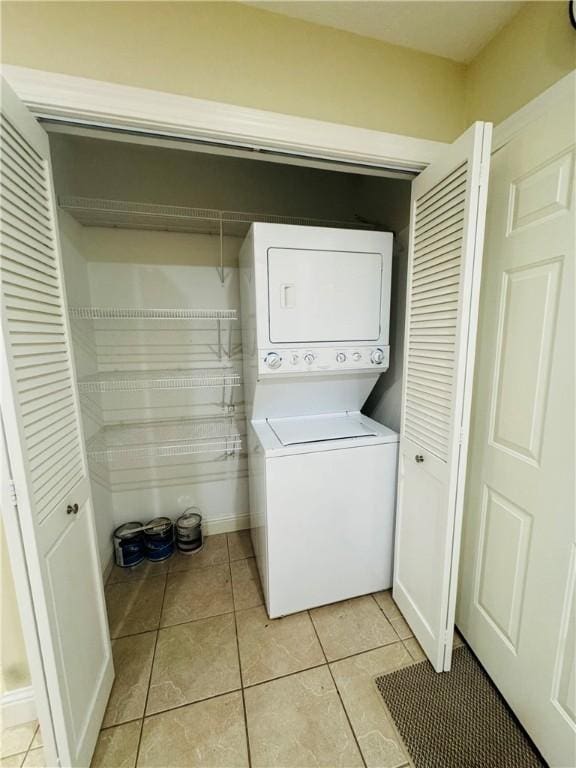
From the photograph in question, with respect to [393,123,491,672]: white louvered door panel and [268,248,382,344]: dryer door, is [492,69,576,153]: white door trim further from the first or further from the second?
[268,248,382,344]: dryer door

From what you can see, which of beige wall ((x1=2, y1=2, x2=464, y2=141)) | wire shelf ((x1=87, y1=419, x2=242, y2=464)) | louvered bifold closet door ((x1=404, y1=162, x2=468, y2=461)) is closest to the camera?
beige wall ((x1=2, y1=2, x2=464, y2=141))

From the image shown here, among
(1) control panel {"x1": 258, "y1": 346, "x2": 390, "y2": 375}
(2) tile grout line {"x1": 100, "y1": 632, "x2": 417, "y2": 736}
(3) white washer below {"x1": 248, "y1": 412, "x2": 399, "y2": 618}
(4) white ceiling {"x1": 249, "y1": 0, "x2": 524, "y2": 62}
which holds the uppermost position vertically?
(4) white ceiling {"x1": 249, "y1": 0, "x2": 524, "y2": 62}

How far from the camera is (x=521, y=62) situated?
1.20m

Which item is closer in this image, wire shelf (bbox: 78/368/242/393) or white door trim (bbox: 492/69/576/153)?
white door trim (bbox: 492/69/576/153)

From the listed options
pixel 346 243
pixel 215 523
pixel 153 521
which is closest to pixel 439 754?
pixel 215 523

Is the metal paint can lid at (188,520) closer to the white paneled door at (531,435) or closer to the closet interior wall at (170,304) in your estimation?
the closet interior wall at (170,304)

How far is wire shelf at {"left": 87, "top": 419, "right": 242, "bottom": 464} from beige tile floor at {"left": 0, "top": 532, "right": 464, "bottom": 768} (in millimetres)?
831

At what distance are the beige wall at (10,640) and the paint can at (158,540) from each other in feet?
3.13

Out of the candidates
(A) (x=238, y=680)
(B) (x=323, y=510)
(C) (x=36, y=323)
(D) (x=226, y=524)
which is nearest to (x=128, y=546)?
(D) (x=226, y=524)

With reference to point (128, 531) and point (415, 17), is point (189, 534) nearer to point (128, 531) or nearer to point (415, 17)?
point (128, 531)

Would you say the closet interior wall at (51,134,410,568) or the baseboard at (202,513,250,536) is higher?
the closet interior wall at (51,134,410,568)

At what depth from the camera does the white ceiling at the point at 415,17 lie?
1130 millimetres

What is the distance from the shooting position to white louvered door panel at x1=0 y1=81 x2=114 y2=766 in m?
0.88

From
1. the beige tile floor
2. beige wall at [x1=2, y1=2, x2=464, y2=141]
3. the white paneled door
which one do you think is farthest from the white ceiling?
the beige tile floor
